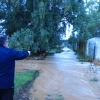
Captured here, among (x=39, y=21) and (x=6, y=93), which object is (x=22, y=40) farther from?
(x=6, y=93)

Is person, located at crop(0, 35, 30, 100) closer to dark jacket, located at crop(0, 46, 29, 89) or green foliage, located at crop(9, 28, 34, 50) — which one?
dark jacket, located at crop(0, 46, 29, 89)

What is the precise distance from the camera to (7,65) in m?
3.52

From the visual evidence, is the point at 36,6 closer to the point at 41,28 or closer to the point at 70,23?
the point at 41,28

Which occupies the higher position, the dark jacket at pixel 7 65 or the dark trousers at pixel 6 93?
the dark jacket at pixel 7 65

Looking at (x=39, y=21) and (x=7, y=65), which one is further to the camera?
(x=39, y=21)

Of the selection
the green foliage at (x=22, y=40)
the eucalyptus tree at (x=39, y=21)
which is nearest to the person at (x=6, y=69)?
the green foliage at (x=22, y=40)

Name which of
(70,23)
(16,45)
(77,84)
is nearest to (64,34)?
(70,23)

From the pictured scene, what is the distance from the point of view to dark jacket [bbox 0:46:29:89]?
3.49 m

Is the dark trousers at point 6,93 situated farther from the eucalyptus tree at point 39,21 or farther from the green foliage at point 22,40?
the eucalyptus tree at point 39,21

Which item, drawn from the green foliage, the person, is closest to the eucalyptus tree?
the green foliage

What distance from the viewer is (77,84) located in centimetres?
880

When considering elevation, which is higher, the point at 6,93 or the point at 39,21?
the point at 39,21

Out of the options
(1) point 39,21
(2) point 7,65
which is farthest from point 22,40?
(2) point 7,65

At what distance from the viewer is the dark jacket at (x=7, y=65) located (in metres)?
3.49
